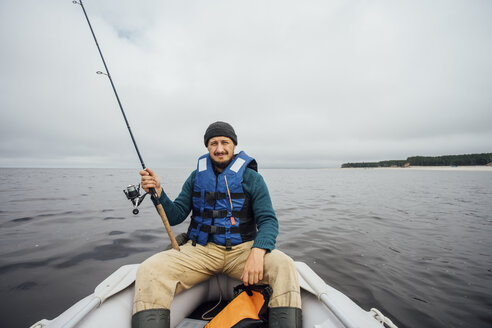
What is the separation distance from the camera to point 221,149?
123 inches

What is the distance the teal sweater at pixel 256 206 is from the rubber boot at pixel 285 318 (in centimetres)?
62

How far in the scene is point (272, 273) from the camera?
88.2 inches

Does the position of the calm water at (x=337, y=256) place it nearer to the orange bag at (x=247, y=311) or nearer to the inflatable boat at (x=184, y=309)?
the inflatable boat at (x=184, y=309)

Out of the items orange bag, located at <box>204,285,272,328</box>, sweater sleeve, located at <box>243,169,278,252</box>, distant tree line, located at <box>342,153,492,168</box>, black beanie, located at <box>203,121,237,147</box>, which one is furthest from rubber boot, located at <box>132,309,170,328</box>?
distant tree line, located at <box>342,153,492,168</box>

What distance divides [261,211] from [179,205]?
137 centimetres

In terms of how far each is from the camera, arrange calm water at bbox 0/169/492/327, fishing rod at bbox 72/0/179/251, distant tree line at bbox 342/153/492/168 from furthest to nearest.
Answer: distant tree line at bbox 342/153/492/168 → calm water at bbox 0/169/492/327 → fishing rod at bbox 72/0/179/251

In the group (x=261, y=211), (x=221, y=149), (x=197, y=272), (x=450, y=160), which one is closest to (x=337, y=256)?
(x=261, y=211)

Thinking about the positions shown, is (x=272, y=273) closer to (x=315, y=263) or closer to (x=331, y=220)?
(x=315, y=263)

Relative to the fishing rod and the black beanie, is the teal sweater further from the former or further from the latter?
the black beanie

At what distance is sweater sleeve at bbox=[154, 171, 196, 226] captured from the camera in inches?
116

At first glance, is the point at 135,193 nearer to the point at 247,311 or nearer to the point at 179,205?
the point at 179,205

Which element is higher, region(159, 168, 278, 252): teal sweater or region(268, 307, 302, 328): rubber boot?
region(159, 168, 278, 252): teal sweater

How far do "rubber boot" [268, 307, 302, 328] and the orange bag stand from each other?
153mm

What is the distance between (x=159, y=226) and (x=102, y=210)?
4.86 metres
